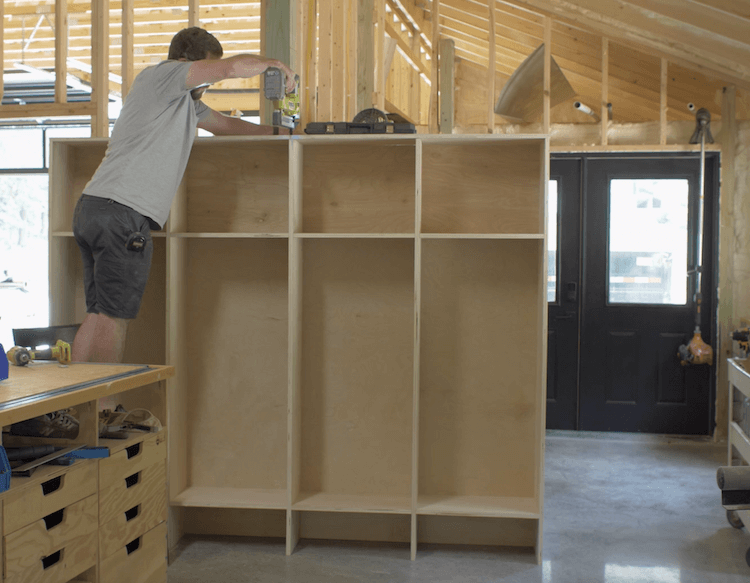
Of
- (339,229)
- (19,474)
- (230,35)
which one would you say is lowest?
(19,474)

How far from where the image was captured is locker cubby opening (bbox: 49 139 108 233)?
3016mm

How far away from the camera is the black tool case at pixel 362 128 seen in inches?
112

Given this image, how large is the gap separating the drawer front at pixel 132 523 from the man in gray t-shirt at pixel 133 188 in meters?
0.66

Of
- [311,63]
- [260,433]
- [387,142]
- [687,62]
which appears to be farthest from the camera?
[687,62]

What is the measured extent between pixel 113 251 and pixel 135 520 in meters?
1.02

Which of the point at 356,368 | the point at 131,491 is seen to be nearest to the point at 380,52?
the point at 356,368

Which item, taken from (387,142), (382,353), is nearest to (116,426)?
(382,353)

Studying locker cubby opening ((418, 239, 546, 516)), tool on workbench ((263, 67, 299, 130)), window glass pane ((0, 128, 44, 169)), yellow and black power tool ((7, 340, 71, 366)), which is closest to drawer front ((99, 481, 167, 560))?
yellow and black power tool ((7, 340, 71, 366))

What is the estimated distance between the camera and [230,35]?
6.49 m

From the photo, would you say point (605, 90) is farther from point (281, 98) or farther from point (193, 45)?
point (193, 45)

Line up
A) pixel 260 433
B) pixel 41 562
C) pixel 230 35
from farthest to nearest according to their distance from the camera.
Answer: pixel 230 35, pixel 260 433, pixel 41 562

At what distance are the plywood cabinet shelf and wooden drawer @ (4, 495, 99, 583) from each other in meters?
1.10

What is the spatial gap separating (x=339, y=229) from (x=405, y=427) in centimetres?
95

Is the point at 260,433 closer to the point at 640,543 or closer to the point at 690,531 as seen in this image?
the point at 640,543
